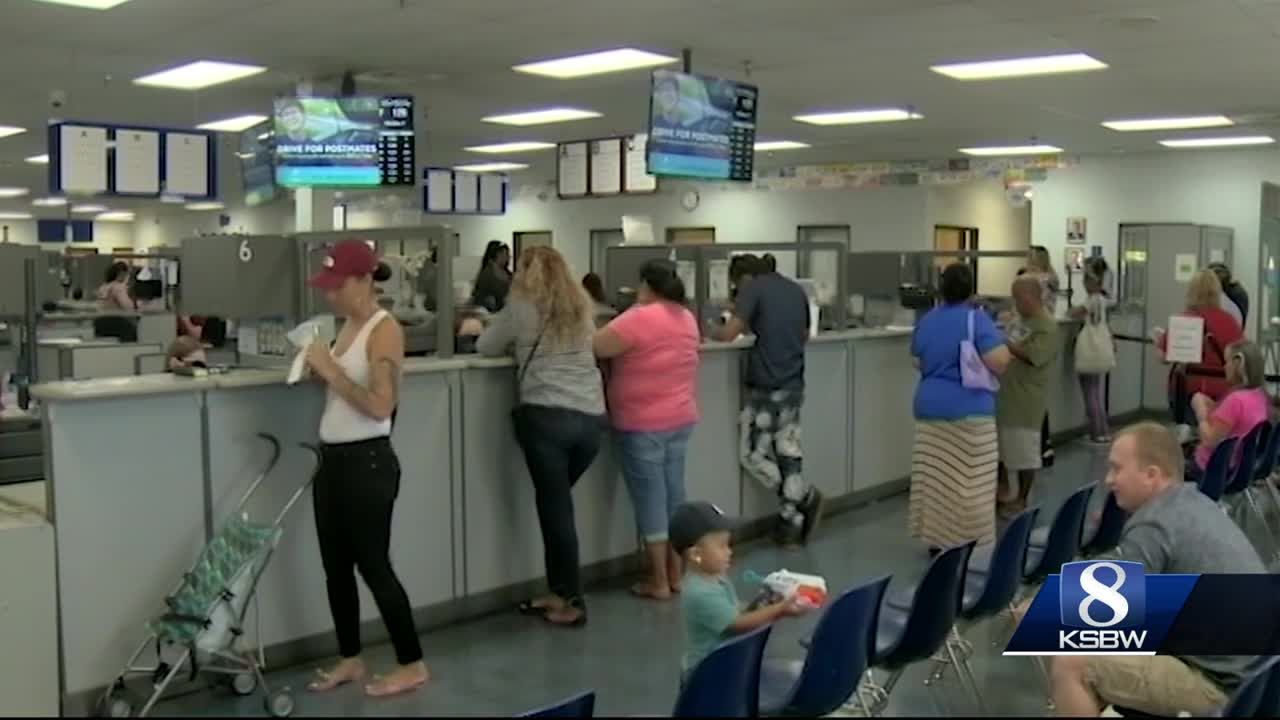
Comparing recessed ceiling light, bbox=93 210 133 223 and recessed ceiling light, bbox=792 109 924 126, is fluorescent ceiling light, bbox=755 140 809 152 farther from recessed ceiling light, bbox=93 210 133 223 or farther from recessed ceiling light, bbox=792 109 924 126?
recessed ceiling light, bbox=93 210 133 223

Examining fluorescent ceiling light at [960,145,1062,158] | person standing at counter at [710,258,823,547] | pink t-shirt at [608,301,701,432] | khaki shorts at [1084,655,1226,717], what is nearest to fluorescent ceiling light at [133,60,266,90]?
person standing at counter at [710,258,823,547]

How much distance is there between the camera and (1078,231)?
13.8 meters

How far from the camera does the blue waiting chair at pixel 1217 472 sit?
5.37m

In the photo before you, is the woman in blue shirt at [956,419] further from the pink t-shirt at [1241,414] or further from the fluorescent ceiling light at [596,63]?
the fluorescent ceiling light at [596,63]

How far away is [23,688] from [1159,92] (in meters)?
8.30

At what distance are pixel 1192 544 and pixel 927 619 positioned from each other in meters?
0.76

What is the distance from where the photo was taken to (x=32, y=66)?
814 cm

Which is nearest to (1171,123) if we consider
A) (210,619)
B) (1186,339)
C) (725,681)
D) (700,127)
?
(1186,339)

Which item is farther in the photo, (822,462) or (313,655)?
(822,462)

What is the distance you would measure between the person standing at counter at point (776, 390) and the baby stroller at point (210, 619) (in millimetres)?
2681

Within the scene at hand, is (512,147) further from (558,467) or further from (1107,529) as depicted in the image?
(1107,529)

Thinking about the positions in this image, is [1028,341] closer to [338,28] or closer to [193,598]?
[338,28]

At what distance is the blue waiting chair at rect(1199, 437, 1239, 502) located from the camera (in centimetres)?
537

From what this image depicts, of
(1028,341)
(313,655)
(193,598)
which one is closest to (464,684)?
(313,655)
